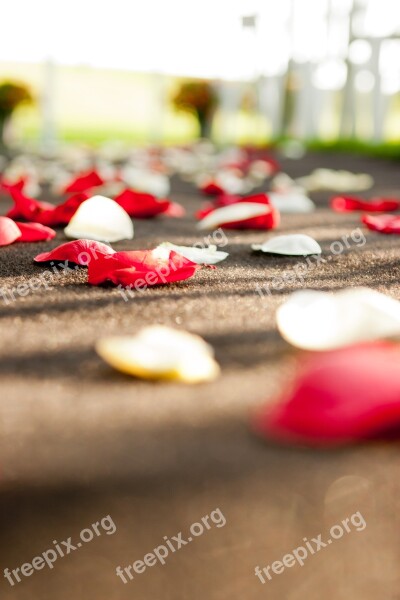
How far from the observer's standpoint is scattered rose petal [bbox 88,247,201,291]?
0.89 m

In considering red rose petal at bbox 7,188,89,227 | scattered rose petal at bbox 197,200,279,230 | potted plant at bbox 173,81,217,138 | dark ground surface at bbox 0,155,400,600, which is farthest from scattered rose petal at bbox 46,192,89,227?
potted plant at bbox 173,81,217,138

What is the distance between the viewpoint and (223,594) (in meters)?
0.38

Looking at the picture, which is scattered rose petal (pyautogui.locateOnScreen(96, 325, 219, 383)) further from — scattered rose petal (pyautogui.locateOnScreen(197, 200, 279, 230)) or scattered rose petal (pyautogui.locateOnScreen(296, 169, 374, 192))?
scattered rose petal (pyautogui.locateOnScreen(296, 169, 374, 192))

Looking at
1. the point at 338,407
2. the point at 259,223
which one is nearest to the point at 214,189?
the point at 259,223

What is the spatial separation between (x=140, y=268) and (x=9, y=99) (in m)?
7.05

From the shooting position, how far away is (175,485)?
0.43 m

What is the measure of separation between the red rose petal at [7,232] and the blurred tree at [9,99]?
6.28m

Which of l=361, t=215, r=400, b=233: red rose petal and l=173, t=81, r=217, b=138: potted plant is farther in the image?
l=173, t=81, r=217, b=138: potted plant

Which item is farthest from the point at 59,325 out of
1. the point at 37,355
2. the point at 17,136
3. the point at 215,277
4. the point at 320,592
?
the point at 17,136

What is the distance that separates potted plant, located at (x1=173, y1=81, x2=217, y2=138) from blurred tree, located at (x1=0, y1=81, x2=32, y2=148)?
252 cm

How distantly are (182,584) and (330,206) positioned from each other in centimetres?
191

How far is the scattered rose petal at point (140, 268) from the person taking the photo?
2.93 feet

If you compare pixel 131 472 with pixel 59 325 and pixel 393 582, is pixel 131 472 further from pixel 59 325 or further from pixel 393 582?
pixel 59 325

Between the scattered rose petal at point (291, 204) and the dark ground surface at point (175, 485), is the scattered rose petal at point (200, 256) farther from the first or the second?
the scattered rose petal at point (291, 204)
